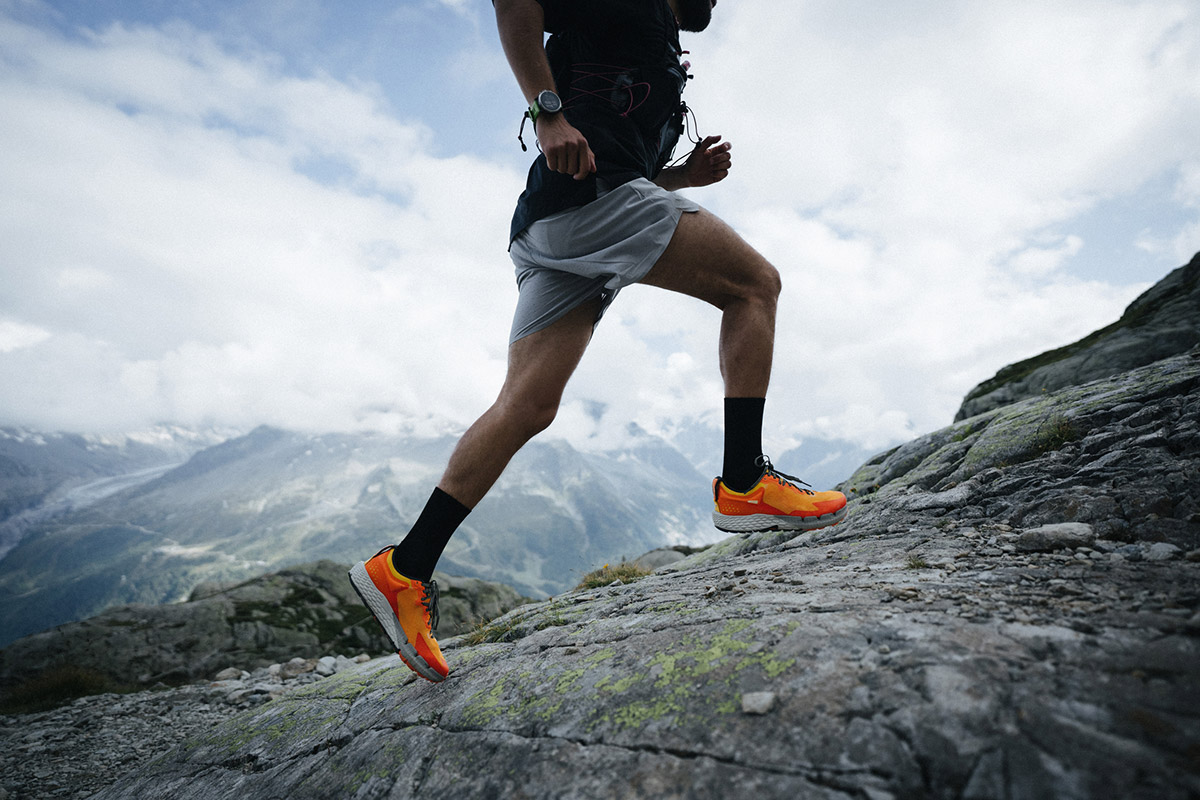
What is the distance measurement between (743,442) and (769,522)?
617mm

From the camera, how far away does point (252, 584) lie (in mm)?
16625

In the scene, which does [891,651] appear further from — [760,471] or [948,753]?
[760,471]

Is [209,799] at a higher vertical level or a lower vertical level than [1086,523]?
lower

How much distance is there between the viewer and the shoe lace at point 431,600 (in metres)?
3.21

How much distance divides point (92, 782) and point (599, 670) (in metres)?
6.27

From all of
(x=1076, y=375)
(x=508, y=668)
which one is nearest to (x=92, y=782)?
(x=508, y=668)

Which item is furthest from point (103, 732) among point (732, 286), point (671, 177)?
point (671, 177)

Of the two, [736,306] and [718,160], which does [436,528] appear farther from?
[718,160]

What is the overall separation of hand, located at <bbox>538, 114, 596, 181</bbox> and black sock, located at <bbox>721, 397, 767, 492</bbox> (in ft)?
5.98

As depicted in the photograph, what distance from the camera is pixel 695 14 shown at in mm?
3887

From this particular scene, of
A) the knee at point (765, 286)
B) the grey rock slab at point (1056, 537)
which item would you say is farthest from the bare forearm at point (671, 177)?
the grey rock slab at point (1056, 537)

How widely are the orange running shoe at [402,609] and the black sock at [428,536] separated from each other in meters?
0.06

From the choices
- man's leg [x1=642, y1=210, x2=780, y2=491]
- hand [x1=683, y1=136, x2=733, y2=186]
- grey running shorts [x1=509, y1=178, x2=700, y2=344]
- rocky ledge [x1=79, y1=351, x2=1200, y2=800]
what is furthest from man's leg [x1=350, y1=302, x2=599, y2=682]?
hand [x1=683, y1=136, x2=733, y2=186]

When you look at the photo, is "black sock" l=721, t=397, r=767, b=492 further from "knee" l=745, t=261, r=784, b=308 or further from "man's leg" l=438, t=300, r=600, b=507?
"man's leg" l=438, t=300, r=600, b=507
